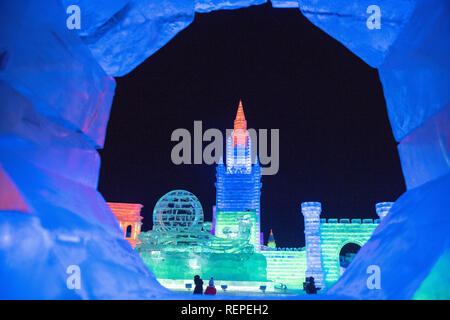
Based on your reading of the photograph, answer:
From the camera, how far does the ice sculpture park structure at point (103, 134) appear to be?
2.58 meters

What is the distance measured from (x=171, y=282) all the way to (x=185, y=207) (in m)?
4.00

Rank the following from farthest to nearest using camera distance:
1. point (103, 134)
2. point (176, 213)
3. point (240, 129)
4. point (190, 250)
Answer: point (240, 129), point (176, 213), point (190, 250), point (103, 134)

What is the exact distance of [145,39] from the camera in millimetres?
4652

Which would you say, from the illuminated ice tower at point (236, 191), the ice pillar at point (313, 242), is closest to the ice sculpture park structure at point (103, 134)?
the ice pillar at point (313, 242)

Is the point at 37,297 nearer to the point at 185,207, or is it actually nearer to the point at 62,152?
the point at 62,152

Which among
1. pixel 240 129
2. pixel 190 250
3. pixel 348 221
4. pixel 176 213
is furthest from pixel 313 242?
pixel 240 129

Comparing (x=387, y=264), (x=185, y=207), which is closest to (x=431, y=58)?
(x=387, y=264)

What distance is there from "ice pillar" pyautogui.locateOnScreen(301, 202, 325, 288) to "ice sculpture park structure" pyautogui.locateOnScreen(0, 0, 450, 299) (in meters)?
23.4

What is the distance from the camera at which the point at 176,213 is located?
16.5 m

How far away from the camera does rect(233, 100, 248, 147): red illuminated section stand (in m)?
44.3

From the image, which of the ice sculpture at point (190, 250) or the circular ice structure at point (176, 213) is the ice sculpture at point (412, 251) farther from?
the circular ice structure at point (176, 213)

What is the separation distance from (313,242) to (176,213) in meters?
14.9

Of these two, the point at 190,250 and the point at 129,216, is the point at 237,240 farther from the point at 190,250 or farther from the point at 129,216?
the point at 129,216

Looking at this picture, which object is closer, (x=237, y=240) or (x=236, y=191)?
(x=237, y=240)
